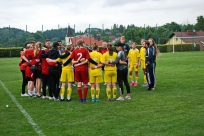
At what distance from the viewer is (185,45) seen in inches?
2354

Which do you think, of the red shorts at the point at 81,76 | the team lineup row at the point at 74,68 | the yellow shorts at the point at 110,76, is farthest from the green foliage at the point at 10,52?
the yellow shorts at the point at 110,76

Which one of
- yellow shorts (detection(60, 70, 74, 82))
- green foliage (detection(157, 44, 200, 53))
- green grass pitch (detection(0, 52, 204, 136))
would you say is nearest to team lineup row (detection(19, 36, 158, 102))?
yellow shorts (detection(60, 70, 74, 82))

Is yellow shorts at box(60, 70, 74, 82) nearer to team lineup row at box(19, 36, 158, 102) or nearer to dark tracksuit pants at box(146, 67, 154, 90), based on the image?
team lineup row at box(19, 36, 158, 102)

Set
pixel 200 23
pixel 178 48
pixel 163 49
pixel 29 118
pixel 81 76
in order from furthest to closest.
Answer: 1. pixel 200 23
2. pixel 178 48
3. pixel 163 49
4. pixel 81 76
5. pixel 29 118

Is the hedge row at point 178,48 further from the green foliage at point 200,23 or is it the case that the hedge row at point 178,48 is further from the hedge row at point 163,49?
the green foliage at point 200,23

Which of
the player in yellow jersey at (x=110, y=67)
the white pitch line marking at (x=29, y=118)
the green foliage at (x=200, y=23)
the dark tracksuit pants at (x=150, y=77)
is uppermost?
the green foliage at (x=200, y=23)

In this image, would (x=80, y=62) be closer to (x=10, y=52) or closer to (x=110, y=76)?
(x=110, y=76)

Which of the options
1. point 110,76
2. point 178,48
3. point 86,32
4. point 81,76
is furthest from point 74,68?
point 178,48

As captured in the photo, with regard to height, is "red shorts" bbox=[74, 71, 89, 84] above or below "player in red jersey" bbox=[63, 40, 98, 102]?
below

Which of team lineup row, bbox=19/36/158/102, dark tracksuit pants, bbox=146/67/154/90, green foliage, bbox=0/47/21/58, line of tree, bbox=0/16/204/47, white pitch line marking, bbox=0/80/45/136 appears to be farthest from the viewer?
line of tree, bbox=0/16/204/47

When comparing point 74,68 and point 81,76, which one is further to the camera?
point 74,68

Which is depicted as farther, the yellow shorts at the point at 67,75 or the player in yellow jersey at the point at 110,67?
the yellow shorts at the point at 67,75

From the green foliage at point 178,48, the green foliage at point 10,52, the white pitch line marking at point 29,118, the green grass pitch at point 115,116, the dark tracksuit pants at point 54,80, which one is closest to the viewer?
the green grass pitch at point 115,116

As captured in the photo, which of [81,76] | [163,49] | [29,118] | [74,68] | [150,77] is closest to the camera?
[29,118]
